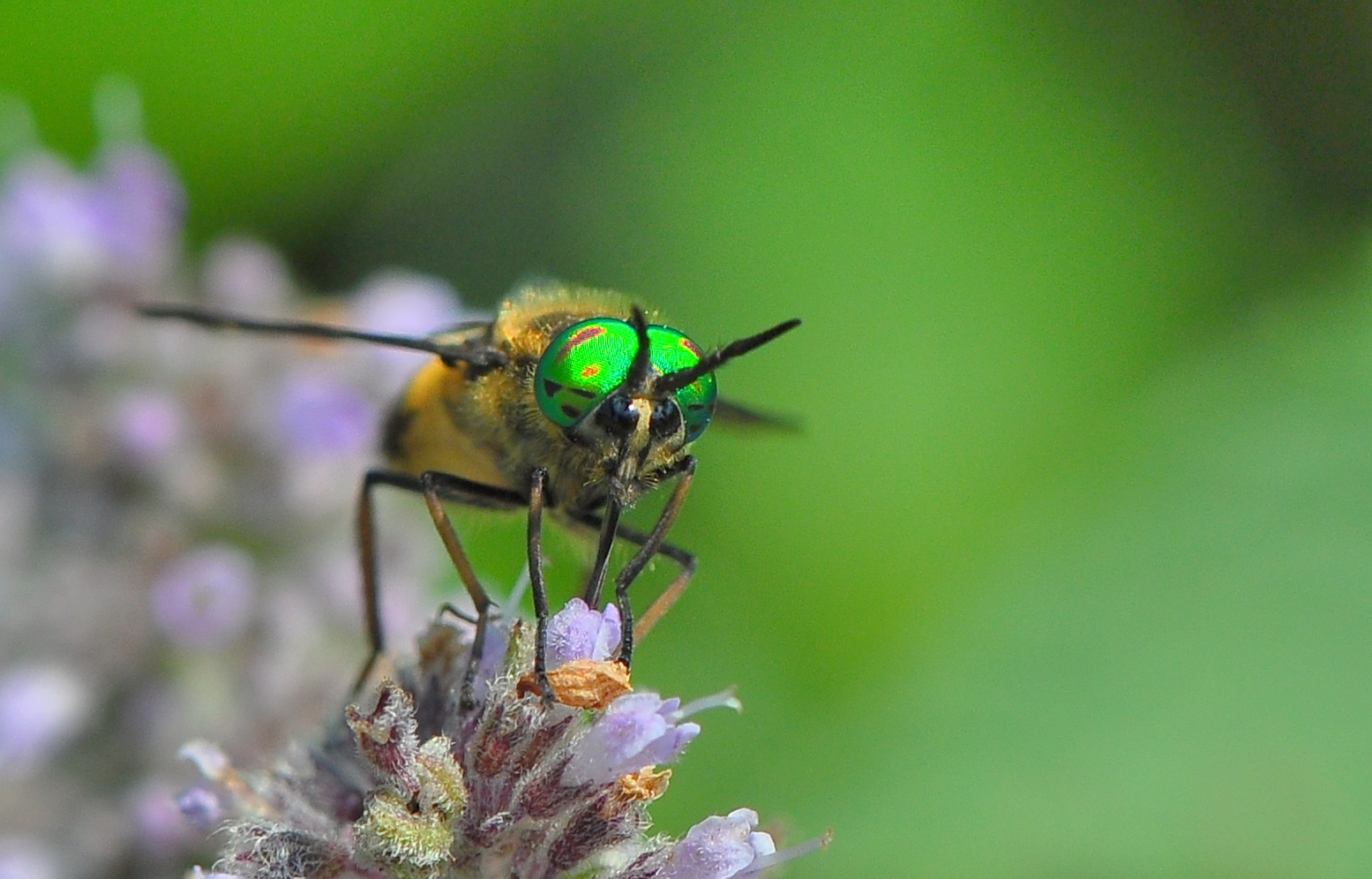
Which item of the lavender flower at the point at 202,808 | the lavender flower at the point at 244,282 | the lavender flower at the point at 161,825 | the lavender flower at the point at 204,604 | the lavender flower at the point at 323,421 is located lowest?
the lavender flower at the point at 202,808

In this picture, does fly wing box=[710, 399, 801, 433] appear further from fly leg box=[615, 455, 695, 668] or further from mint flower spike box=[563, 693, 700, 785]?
mint flower spike box=[563, 693, 700, 785]

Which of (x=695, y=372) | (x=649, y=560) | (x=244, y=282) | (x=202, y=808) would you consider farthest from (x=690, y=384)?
(x=244, y=282)

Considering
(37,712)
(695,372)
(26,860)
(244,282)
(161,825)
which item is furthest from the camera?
(244,282)

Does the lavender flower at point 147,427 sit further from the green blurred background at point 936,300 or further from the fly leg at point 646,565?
the fly leg at point 646,565

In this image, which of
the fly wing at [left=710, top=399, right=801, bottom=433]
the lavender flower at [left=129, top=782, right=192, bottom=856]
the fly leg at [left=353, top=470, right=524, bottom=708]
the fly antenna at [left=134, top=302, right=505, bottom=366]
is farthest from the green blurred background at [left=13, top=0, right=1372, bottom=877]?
the fly antenna at [left=134, top=302, right=505, bottom=366]

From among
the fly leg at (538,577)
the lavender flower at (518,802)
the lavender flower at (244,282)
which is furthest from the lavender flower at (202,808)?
the lavender flower at (244,282)

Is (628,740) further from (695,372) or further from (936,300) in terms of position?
(936,300)
